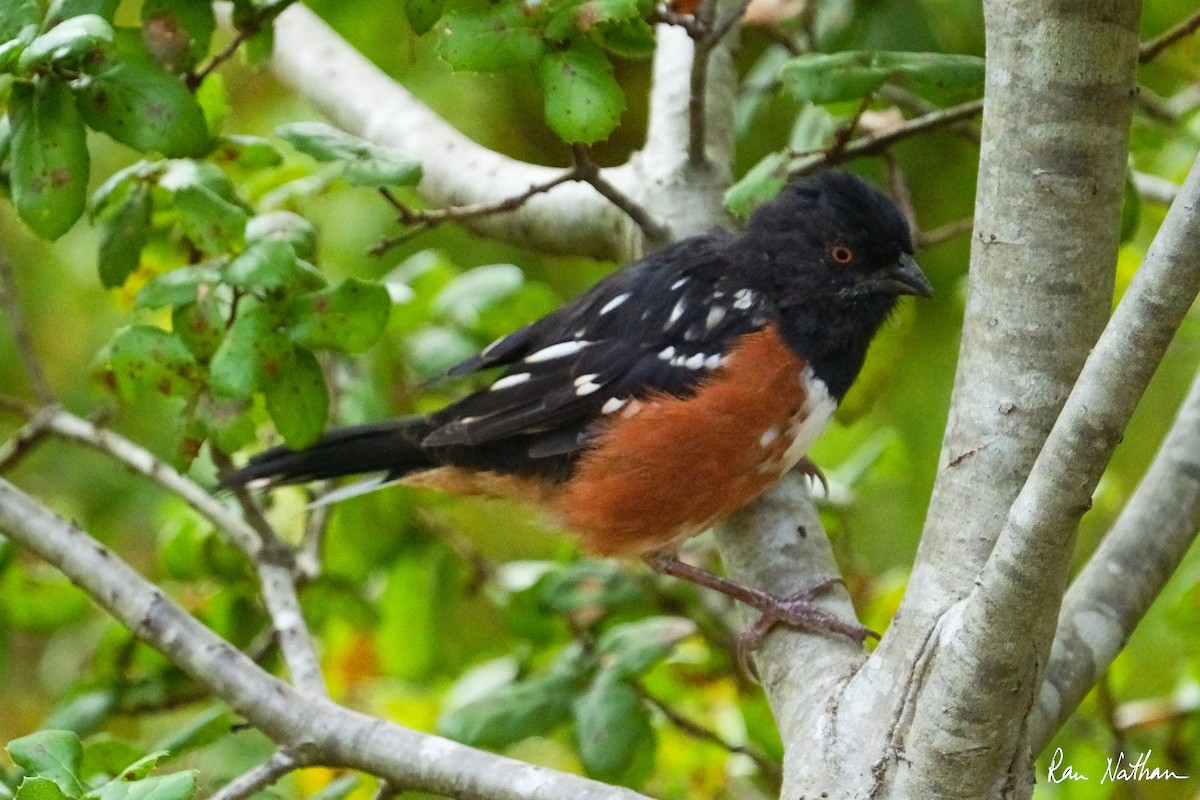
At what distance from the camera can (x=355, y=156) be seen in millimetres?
1625

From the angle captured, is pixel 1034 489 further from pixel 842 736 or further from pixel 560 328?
pixel 560 328

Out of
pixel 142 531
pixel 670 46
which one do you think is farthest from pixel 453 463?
pixel 142 531

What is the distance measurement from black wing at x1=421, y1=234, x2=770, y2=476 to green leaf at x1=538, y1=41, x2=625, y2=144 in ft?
2.20

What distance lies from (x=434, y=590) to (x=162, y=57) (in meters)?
1.21

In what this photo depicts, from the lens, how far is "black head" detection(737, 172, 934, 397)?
2127mm

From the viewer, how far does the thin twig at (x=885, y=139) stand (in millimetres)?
1788

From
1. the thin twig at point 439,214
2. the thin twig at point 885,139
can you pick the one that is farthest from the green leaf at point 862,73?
the thin twig at point 439,214

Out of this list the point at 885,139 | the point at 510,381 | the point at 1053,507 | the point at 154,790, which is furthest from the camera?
the point at 510,381

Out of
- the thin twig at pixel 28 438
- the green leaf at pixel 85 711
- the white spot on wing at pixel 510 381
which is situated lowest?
the green leaf at pixel 85 711

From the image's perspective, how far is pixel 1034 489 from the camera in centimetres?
105

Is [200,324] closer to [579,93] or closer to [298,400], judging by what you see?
[298,400]

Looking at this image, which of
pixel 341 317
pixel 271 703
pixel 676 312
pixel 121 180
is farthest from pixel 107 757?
pixel 676 312

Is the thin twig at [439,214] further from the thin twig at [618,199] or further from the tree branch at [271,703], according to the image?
the tree branch at [271,703]

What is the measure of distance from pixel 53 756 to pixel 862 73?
1219 millimetres
